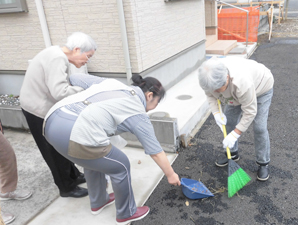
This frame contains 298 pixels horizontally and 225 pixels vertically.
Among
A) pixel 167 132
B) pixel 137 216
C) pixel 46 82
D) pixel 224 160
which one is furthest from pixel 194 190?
pixel 46 82

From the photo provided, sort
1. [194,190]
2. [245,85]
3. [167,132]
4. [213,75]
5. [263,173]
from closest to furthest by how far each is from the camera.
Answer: [213,75] → [245,85] → [194,190] → [263,173] → [167,132]

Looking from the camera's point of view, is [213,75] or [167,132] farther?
[167,132]

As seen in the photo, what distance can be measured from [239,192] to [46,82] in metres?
2.15

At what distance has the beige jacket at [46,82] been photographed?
2.25 m

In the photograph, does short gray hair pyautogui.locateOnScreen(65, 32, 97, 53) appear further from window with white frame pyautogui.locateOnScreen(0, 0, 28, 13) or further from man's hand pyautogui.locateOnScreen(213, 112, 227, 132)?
window with white frame pyautogui.locateOnScreen(0, 0, 28, 13)

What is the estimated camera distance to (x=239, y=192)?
9.04ft

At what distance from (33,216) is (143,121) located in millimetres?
1633

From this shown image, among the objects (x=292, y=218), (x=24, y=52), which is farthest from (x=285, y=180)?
(x=24, y=52)

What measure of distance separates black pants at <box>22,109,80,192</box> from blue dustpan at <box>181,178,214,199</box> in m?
1.20

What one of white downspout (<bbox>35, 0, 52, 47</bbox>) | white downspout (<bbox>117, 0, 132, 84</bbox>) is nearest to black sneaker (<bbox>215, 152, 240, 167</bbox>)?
white downspout (<bbox>117, 0, 132, 84</bbox>)

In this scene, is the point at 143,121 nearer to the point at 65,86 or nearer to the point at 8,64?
the point at 65,86

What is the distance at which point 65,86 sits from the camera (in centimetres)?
225

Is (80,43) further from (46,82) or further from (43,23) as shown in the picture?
(43,23)

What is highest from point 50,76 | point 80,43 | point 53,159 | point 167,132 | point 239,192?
point 80,43
